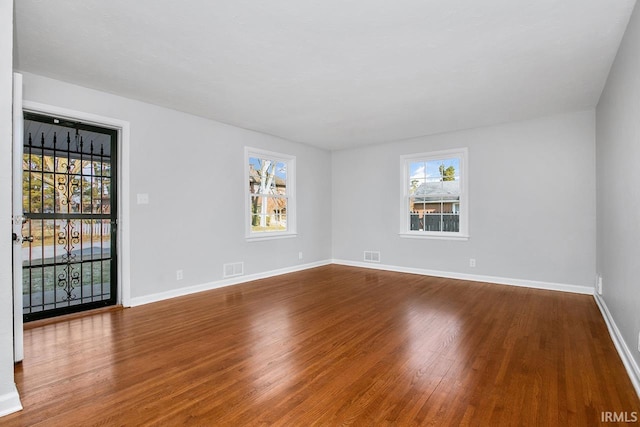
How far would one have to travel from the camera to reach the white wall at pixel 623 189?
2133mm

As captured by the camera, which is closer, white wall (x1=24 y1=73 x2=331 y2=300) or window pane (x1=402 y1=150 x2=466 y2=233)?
white wall (x1=24 y1=73 x2=331 y2=300)

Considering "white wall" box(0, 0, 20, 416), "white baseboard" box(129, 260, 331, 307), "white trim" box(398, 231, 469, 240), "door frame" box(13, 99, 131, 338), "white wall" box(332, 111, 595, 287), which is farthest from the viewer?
"white trim" box(398, 231, 469, 240)

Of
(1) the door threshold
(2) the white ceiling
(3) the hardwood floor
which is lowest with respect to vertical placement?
(3) the hardwood floor

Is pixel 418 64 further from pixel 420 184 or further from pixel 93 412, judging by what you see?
pixel 93 412

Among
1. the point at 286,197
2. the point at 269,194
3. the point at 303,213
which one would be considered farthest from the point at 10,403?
the point at 303,213

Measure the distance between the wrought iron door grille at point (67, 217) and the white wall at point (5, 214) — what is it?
1858 mm

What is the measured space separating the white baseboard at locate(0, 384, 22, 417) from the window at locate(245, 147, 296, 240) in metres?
3.51

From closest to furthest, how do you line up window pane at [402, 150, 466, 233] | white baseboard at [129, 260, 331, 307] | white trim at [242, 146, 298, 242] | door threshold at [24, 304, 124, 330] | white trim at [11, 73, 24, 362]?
white trim at [11, 73, 24, 362]
door threshold at [24, 304, 124, 330]
white baseboard at [129, 260, 331, 307]
white trim at [242, 146, 298, 242]
window pane at [402, 150, 466, 233]

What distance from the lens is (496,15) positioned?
7.33 feet

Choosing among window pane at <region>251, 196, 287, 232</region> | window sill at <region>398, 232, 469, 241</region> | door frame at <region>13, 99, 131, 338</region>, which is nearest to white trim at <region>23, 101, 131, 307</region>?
door frame at <region>13, 99, 131, 338</region>

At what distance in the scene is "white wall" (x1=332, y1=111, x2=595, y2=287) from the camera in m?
4.34

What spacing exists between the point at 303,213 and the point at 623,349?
478 cm

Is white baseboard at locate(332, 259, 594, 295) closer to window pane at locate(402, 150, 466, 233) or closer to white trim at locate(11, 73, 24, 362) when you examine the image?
window pane at locate(402, 150, 466, 233)

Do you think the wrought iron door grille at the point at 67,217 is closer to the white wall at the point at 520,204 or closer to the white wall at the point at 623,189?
the white wall at the point at 520,204
